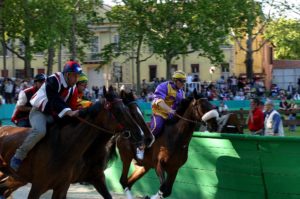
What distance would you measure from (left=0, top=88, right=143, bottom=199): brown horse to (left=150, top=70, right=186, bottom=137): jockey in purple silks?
2653 millimetres

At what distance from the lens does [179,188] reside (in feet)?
38.7

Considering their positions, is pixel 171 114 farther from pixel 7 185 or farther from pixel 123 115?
pixel 7 185

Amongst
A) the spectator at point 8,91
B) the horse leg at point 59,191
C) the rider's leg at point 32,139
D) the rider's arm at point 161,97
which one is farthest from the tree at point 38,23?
the horse leg at point 59,191

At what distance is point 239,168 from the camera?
387 inches

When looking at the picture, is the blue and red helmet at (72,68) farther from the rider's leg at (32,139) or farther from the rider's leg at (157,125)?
the rider's leg at (157,125)

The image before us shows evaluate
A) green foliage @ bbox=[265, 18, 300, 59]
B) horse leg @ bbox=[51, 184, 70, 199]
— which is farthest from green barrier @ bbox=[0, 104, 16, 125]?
green foliage @ bbox=[265, 18, 300, 59]

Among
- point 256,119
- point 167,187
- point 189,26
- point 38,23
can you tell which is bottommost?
point 167,187

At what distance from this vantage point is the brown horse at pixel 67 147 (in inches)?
332

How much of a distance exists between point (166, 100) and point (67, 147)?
3476 millimetres

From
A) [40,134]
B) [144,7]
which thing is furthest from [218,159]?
[144,7]

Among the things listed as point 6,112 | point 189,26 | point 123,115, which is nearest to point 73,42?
point 189,26

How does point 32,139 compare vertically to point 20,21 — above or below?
below

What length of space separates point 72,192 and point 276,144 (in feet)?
17.4

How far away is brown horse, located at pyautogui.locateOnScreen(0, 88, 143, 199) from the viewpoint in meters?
8.45
